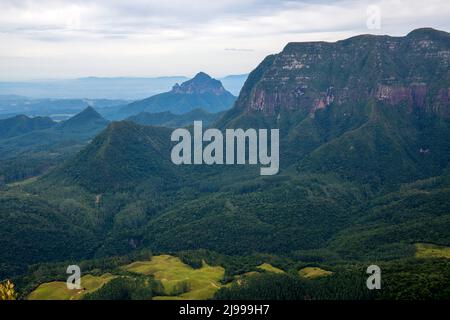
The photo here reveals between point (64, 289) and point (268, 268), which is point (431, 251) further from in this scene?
point (64, 289)

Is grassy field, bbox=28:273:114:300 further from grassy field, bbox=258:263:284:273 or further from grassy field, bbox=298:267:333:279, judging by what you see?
grassy field, bbox=298:267:333:279

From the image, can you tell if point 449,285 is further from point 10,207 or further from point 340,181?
point 10,207

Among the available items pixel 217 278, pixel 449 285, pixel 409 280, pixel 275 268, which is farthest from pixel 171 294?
pixel 449 285

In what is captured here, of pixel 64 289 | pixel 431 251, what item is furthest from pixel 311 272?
pixel 64 289
